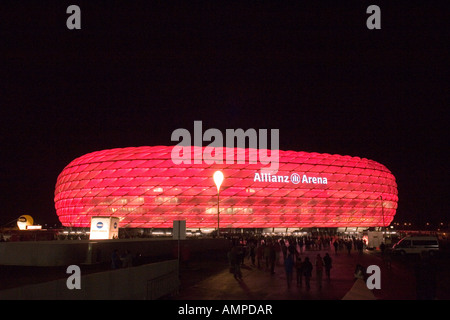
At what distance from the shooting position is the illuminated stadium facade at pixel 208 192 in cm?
6844

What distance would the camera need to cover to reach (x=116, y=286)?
1066 centimetres

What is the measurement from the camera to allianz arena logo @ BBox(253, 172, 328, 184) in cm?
7144

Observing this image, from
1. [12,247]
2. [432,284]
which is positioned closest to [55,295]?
[432,284]

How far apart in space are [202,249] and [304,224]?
48.9 metres

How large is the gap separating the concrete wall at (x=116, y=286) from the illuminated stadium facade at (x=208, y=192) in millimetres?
54840

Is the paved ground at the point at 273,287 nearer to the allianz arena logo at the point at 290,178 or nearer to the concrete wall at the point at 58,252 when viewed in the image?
the concrete wall at the point at 58,252

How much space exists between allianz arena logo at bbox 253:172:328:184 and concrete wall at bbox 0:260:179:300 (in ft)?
190

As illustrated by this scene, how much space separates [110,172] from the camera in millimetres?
71000

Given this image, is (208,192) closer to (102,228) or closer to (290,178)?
(290,178)

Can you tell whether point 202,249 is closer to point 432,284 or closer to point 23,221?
point 432,284

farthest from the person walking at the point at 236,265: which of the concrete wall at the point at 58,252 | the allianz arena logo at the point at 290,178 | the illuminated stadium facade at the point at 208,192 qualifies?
the allianz arena logo at the point at 290,178

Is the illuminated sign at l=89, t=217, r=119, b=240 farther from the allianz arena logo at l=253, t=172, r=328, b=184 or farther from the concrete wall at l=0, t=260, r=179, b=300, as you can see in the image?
the allianz arena logo at l=253, t=172, r=328, b=184

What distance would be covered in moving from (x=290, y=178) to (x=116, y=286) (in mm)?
64652
